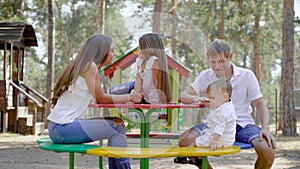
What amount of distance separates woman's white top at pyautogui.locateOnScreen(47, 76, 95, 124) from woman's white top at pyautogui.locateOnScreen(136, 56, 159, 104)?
391 millimetres

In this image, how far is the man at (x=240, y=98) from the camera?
391 centimetres

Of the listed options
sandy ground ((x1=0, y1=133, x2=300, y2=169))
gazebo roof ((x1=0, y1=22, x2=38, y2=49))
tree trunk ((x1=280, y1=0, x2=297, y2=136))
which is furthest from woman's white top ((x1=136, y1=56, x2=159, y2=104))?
tree trunk ((x1=280, y1=0, x2=297, y2=136))

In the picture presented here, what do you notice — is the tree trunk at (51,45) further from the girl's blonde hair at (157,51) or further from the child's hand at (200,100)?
the girl's blonde hair at (157,51)

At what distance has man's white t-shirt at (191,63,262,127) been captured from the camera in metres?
4.12

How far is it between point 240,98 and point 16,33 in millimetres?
10471

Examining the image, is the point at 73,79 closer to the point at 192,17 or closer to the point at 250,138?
the point at 250,138

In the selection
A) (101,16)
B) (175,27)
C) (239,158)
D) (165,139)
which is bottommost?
(239,158)

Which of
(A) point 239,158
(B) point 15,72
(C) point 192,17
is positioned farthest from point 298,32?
(A) point 239,158

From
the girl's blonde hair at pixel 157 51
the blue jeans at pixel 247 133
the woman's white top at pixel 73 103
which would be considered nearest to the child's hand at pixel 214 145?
the blue jeans at pixel 247 133

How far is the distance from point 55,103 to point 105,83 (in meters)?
0.41

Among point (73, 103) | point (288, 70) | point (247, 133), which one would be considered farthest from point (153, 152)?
point (288, 70)

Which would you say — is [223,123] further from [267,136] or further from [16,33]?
[16,33]

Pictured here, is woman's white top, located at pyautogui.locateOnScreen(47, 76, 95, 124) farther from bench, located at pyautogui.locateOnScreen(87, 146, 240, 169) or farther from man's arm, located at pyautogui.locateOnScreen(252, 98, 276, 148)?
man's arm, located at pyautogui.locateOnScreen(252, 98, 276, 148)

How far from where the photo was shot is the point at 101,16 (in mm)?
17781
